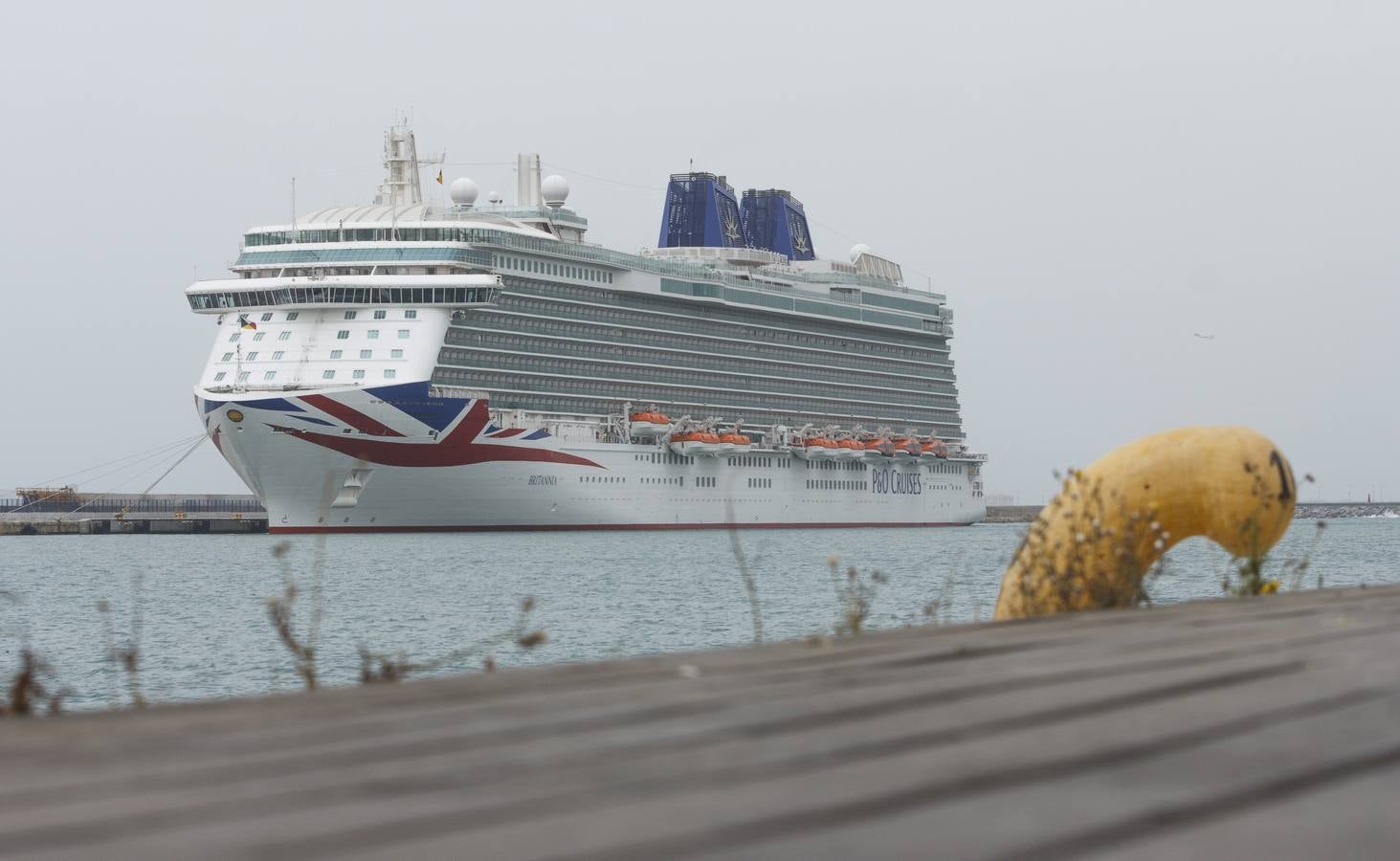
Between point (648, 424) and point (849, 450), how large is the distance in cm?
1442

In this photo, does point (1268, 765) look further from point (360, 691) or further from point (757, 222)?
point (757, 222)

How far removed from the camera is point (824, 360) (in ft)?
285

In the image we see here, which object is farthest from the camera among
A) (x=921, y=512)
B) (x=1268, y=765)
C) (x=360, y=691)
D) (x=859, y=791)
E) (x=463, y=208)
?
(x=921, y=512)

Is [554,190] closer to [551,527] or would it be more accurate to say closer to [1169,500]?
[551,527]

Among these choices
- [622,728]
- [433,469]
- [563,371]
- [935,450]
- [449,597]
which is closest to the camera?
[622,728]

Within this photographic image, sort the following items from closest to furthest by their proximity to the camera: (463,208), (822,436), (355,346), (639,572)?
(639,572) → (355,346) → (463,208) → (822,436)

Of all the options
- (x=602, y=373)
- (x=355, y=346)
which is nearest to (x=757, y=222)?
(x=602, y=373)

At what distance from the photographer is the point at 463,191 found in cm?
7125

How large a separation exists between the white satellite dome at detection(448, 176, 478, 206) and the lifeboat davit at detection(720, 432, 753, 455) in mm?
14678

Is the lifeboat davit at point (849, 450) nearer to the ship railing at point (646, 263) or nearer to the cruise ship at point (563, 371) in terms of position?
the cruise ship at point (563, 371)

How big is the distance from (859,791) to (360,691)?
5.70 feet

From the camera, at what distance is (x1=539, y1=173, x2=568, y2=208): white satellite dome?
7331 cm

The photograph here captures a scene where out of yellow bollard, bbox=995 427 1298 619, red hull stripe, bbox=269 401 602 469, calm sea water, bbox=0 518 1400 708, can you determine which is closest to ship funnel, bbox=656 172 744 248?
red hull stripe, bbox=269 401 602 469

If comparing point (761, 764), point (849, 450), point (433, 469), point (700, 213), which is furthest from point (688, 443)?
point (761, 764)
